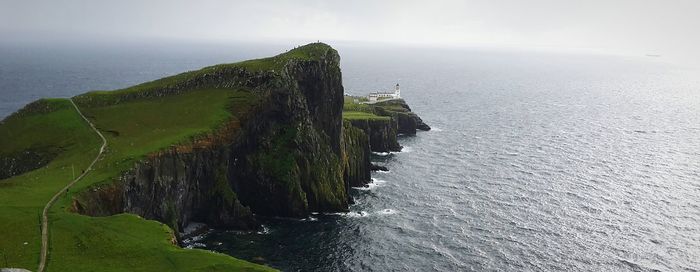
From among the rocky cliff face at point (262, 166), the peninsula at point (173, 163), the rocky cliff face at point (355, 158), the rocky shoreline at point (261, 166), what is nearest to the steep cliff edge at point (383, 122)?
the rocky cliff face at point (355, 158)

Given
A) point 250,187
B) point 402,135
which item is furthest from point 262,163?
point 402,135

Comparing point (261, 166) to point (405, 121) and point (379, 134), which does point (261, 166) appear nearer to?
point (379, 134)

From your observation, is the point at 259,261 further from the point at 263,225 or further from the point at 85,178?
the point at 85,178

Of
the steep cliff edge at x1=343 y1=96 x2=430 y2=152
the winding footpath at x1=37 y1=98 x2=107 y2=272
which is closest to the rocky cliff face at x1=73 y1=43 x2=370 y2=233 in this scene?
the winding footpath at x1=37 y1=98 x2=107 y2=272

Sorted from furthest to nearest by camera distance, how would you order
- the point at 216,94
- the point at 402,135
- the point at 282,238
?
1. the point at 402,135
2. the point at 216,94
3. the point at 282,238

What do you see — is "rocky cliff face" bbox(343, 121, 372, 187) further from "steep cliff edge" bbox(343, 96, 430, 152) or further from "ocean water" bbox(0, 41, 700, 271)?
"steep cliff edge" bbox(343, 96, 430, 152)
